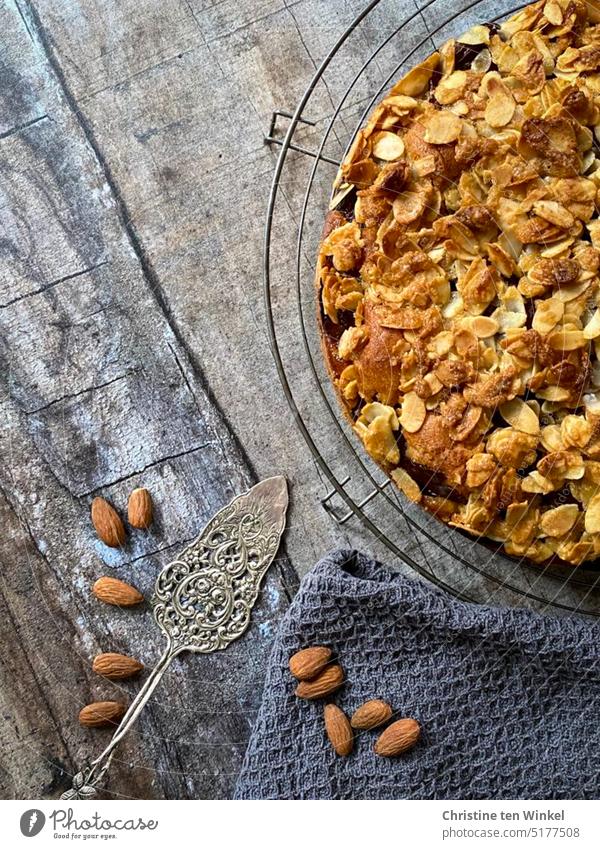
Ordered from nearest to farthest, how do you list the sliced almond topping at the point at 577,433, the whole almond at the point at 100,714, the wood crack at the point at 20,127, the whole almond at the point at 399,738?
the sliced almond topping at the point at 577,433
the whole almond at the point at 399,738
the whole almond at the point at 100,714
the wood crack at the point at 20,127

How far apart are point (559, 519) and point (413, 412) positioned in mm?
279

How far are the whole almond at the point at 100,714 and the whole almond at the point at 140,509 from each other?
0.35 meters

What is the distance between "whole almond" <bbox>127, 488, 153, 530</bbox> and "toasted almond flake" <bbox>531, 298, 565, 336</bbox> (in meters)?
0.81

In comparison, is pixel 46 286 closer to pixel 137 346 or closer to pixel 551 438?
pixel 137 346

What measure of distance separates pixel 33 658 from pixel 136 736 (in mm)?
254

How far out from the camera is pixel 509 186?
1279mm

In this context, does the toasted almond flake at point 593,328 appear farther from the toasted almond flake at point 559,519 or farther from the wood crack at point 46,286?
the wood crack at point 46,286

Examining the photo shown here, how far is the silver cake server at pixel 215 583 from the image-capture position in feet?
5.20

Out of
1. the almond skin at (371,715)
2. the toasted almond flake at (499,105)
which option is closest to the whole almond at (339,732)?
the almond skin at (371,715)

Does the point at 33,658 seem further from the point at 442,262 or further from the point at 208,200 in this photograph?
the point at 442,262

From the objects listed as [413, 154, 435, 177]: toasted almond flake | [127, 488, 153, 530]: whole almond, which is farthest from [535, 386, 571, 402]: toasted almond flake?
[127, 488, 153, 530]: whole almond

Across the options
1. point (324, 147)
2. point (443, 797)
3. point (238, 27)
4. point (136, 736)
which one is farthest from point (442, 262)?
point (136, 736)

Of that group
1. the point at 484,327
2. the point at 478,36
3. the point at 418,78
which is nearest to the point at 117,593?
the point at 484,327
